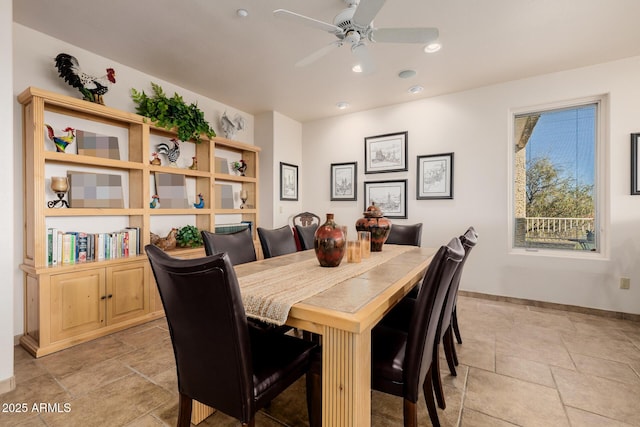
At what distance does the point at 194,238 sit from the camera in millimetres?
3406

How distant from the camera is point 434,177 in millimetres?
3910

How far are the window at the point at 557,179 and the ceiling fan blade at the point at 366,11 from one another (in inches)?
109

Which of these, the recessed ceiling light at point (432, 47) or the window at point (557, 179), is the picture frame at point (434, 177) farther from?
the recessed ceiling light at point (432, 47)

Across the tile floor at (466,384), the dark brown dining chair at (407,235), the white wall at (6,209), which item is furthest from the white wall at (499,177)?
the white wall at (6,209)

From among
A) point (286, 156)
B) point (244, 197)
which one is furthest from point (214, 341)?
point (286, 156)

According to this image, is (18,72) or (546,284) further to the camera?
(546,284)

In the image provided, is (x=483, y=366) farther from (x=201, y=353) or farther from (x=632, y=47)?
(x=632, y=47)

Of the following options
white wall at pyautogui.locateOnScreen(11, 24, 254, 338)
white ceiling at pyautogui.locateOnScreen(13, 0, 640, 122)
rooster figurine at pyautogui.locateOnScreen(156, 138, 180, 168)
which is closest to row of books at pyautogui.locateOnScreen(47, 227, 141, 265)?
white wall at pyautogui.locateOnScreen(11, 24, 254, 338)

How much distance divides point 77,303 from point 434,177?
403 centimetres

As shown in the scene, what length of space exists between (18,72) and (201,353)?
294 cm

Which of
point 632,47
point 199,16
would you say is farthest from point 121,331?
point 632,47

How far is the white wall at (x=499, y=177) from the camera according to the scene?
9.71 feet

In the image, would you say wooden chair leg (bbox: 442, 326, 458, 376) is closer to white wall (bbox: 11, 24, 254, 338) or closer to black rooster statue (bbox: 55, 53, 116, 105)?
white wall (bbox: 11, 24, 254, 338)

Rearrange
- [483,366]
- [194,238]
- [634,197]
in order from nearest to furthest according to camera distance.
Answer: [483,366], [634,197], [194,238]
